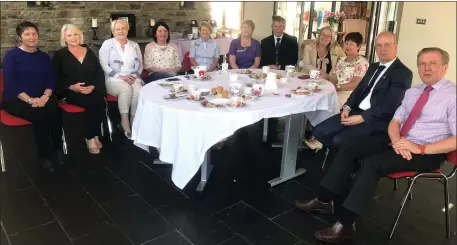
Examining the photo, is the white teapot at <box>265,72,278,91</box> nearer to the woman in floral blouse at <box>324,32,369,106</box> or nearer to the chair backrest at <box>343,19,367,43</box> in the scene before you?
the woman in floral blouse at <box>324,32,369,106</box>

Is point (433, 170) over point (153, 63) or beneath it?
beneath

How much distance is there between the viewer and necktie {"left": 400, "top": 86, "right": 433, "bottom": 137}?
79.7 inches

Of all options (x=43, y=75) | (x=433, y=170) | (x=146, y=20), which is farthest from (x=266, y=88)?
(x=146, y=20)

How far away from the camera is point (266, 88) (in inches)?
107

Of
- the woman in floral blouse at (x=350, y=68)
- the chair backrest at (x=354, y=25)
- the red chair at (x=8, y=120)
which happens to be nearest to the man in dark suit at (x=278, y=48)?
the woman in floral blouse at (x=350, y=68)

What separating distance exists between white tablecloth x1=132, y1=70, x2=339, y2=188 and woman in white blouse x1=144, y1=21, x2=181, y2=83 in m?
1.26

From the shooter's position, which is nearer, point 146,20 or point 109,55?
point 109,55

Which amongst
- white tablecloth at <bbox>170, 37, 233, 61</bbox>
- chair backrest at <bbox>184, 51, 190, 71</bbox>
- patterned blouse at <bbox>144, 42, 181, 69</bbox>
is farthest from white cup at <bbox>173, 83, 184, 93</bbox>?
white tablecloth at <bbox>170, 37, 233, 61</bbox>

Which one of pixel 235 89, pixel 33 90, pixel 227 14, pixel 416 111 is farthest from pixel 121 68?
pixel 227 14

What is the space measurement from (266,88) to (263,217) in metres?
0.89

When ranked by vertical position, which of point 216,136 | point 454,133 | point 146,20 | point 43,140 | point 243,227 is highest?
point 146,20

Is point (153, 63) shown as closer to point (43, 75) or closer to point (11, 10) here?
point (43, 75)

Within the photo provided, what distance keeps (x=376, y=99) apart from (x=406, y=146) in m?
0.55

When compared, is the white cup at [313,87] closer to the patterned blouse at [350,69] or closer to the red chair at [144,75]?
the patterned blouse at [350,69]
